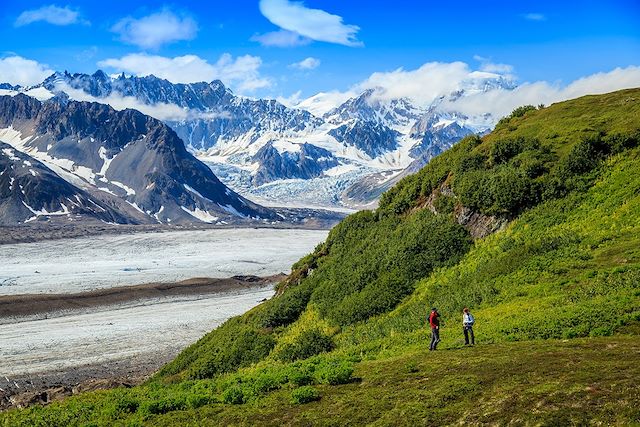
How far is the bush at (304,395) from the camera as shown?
1895cm

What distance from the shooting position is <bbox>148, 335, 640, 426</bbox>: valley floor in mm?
14406

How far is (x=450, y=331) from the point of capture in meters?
27.2

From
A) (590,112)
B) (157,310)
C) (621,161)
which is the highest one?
(590,112)

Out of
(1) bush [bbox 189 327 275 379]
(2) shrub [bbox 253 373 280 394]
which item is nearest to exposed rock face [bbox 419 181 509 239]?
(1) bush [bbox 189 327 275 379]

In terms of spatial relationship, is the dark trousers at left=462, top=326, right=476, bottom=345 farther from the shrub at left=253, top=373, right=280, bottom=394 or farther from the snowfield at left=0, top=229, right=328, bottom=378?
the snowfield at left=0, top=229, right=328, bottom=378

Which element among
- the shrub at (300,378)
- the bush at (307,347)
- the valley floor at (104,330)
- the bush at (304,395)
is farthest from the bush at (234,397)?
the valley floor at (104,330)

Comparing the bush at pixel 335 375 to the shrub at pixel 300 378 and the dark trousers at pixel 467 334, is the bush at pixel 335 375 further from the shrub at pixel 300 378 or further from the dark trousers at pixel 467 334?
the dark trousers at pixel 467 334

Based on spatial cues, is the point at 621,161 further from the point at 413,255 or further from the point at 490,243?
the point at 413,255

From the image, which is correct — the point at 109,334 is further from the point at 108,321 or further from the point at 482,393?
the point at 482,393

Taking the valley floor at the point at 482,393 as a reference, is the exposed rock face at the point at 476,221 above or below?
above

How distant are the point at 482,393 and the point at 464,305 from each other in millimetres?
14127

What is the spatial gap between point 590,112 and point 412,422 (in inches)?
1436

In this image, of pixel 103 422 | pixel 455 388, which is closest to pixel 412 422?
pixel 455 388

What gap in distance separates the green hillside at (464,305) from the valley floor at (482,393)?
70mm
